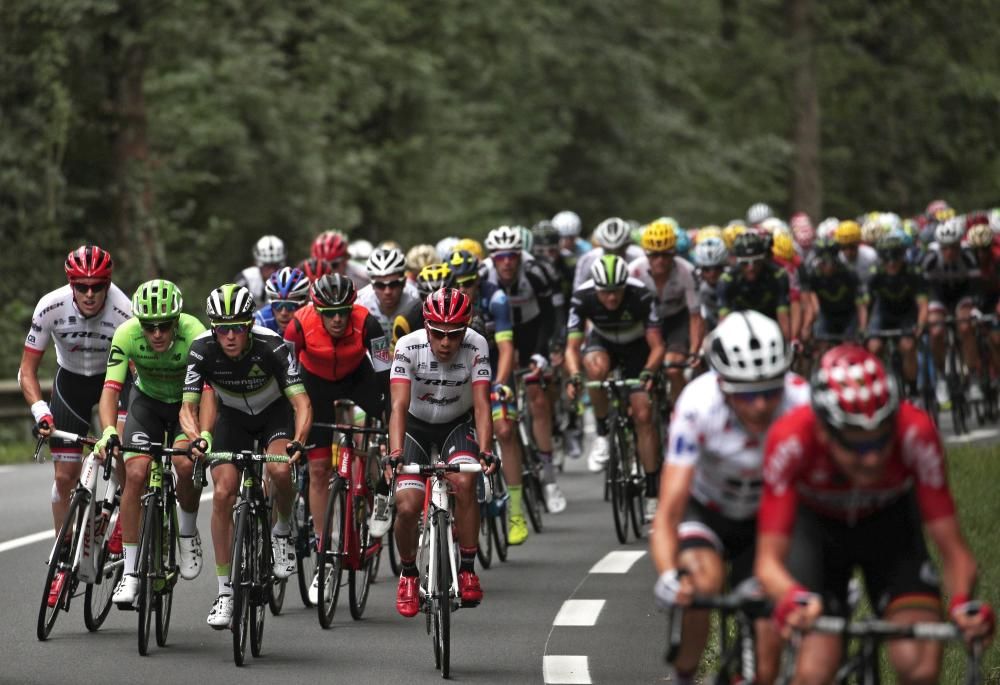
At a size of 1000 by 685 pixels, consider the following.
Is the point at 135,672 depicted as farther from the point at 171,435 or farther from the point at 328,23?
the point at 328,23

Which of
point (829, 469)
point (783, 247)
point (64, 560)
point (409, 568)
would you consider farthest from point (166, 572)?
point (783, 247)

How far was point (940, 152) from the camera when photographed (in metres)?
50.3

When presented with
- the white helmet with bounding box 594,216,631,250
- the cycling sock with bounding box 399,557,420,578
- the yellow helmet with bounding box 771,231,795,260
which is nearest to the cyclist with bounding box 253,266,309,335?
the cycling sock with bounding box 399,557,420,578

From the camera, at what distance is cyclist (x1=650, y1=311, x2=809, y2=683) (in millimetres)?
6746

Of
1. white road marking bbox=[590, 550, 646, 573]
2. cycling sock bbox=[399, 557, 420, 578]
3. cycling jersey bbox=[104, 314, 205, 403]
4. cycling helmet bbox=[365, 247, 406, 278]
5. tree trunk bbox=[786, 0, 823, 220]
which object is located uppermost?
tree trunk bbox=[786, 0, 823, 220]

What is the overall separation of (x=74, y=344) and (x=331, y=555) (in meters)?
2.02

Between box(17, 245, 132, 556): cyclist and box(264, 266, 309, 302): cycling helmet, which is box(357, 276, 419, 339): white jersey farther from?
box(17, 245, 132, 556): cyclist

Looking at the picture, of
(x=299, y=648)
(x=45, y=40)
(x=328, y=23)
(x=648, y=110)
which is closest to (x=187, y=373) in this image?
(x=299, y=648)

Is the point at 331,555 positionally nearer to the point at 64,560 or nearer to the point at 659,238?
the point at 64,560

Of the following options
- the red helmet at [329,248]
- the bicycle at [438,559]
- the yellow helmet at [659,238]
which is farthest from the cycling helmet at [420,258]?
the bicycle at [438,559]

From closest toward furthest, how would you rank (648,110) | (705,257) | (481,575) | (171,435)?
(171,435), (481,575), (705,257), (648,110)

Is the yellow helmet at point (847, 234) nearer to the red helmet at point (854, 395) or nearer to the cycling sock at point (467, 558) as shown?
the cycling sock at point (467, 558)

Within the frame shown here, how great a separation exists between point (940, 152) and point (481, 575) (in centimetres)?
3951

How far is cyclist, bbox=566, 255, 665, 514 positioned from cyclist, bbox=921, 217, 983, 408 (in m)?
6.33
